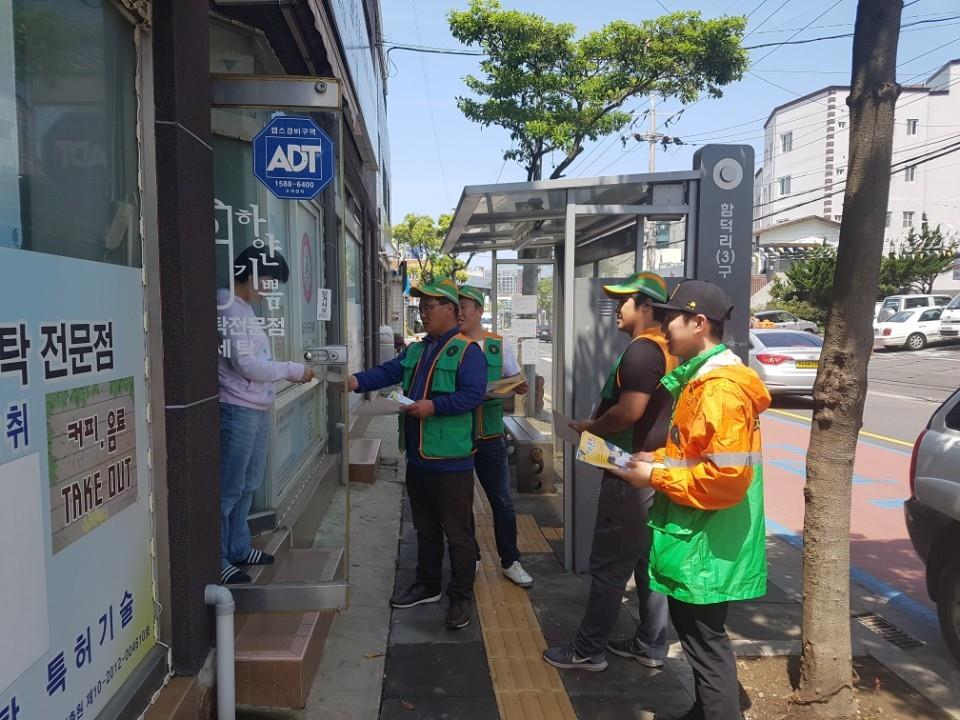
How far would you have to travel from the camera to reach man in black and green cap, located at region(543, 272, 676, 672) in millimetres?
3287

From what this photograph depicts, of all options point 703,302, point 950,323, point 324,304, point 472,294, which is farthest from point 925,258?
point 703,302

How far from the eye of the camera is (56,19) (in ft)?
6.97

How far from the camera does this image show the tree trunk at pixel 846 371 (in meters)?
3.08

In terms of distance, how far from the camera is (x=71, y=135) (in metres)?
2.20

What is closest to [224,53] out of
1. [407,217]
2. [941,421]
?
[941,421]

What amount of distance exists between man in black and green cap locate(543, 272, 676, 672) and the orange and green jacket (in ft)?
1.86

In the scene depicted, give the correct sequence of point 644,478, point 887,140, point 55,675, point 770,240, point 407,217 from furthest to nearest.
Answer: point 770,240
point 407,217
point 887,140
point 644,478
point 55,675

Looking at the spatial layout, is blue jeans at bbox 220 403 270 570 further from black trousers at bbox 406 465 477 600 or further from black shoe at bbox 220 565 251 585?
black trousers at bbox 406 465 477 600

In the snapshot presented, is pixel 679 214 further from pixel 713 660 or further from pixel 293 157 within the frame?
pixel 713 660

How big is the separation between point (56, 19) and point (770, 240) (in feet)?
166

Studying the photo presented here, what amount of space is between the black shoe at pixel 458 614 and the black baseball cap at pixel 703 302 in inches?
86.2

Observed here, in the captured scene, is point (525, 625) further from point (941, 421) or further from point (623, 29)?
point (623, 29)

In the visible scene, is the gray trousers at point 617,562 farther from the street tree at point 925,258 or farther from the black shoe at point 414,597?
the street tree at point 925,258

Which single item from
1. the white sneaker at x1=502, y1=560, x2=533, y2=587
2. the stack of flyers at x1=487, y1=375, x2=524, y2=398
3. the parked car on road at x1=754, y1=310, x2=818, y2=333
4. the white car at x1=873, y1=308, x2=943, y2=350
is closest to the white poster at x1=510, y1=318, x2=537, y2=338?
the stack of flyers at x1=487, y1=375, x2=524, y2=398
